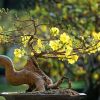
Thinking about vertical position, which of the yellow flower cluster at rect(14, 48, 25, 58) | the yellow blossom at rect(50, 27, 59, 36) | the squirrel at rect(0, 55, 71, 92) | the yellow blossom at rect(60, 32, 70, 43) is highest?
the yellow blossom at rect(50, 27, 59, 36)

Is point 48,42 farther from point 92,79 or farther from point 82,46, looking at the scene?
point 92,79

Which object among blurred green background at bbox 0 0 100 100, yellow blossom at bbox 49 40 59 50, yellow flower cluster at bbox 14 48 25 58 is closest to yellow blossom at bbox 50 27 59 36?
yellow blossom at bbox 49 40 59 50

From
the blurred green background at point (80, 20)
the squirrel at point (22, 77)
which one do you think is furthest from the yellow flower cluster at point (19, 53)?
the blurred green background at point (80, 20)

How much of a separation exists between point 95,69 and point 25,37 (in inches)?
204

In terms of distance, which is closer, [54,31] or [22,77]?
[54,31]

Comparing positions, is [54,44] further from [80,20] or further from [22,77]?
[80,20]

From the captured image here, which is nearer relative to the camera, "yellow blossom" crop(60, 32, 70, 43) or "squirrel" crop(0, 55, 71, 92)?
"yellow blossom" crop(60, 32, 70, 43)

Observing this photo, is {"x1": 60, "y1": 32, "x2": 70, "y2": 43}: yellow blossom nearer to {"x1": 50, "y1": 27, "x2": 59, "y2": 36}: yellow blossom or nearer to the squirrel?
{"x1": 50, "y1": 27, "x2": 59, "y2": 36}: yellow blossom

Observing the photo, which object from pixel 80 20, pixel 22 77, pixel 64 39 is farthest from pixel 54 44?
pixel 80 20

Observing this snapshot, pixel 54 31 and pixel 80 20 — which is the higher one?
pixel 80 20

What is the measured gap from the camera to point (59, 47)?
3529 mm

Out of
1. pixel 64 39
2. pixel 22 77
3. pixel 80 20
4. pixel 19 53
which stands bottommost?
pixel 22 77

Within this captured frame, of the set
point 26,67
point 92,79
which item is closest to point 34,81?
point 26,67

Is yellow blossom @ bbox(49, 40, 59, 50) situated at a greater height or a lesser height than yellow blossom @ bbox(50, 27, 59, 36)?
lesser
